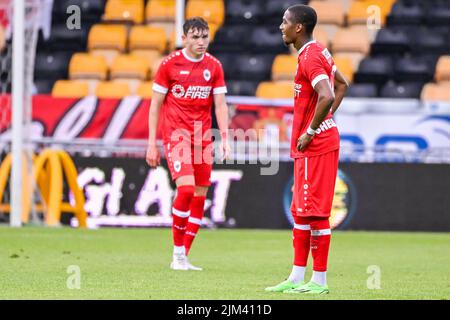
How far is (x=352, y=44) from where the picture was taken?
21938mm

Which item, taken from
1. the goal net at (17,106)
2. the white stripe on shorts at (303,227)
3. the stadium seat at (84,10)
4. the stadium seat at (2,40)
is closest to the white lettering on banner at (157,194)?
the goal net at (17,106)

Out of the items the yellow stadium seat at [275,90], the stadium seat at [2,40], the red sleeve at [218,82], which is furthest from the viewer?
the yellow stadium seat at [275,90]

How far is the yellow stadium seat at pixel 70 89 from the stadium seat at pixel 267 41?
344 cm

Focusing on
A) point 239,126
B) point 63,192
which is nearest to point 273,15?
point 239,126

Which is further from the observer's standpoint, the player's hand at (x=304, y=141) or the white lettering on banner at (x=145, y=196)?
the white lettering on banner at (x=145, y=196)

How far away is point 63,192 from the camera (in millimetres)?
16969

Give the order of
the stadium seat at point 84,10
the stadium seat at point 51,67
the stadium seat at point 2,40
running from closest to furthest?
the stadium seat at point 2,40 < the stadium seat at point 51,67 < the stadium seat at point 84,10

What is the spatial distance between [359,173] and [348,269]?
579cm

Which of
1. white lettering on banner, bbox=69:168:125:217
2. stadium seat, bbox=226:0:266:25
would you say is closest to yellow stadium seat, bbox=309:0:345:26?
stadium seat, bbox=226:0:266:25

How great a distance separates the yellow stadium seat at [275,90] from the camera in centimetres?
2028

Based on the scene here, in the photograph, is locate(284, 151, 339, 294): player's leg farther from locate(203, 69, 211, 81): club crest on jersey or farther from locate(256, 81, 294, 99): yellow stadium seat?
locate(256, 81, 294, 99): yellow stadium seat

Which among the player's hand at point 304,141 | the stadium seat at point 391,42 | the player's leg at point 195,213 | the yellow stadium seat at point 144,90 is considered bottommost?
the player's leg at point 195,213

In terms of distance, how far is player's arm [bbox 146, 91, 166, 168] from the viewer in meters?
10.7

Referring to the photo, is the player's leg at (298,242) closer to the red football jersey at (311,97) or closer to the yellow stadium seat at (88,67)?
the red football jersey at (311,97)
